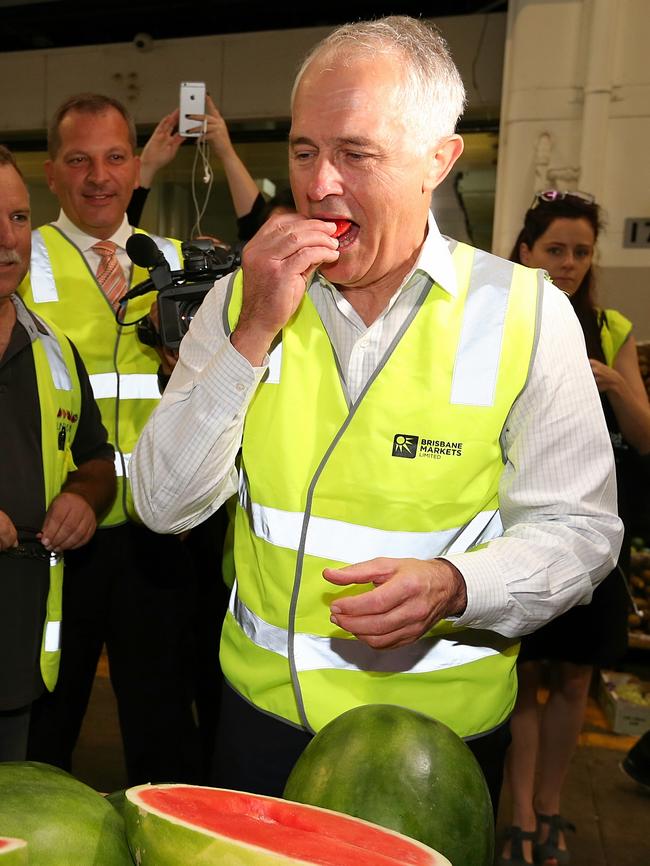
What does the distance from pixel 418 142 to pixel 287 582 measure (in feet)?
2.23

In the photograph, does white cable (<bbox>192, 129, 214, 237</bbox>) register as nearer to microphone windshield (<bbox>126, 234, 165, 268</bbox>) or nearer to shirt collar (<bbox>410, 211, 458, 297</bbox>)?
microphone windshield (<bbox>126, 234, 165, 268</bbox>)

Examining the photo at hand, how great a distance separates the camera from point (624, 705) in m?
3.74

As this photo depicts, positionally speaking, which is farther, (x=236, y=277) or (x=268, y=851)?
(x=236, y=277)

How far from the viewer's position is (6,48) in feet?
23.0

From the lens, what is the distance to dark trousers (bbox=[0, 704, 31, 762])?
72.1 inches

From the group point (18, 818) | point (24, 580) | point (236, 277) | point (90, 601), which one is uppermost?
point (236, 277)

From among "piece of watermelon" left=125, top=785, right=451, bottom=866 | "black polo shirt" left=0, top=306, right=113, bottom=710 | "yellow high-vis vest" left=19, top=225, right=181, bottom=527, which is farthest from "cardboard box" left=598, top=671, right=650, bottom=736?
"piece of watermelon" left=125, top=785, right=451, bottom=866

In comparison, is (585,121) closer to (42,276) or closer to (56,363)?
(42,276)

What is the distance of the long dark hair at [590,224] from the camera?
2.68 metres

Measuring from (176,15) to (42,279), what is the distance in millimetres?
4699

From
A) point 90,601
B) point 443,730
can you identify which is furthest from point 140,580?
point 443,730

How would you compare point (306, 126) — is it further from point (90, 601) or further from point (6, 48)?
point (6, 48)

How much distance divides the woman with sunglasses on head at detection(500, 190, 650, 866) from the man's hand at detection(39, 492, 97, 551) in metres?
1.37

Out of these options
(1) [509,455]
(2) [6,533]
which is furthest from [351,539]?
(2) [6,533]
